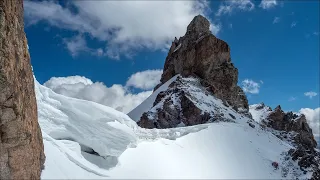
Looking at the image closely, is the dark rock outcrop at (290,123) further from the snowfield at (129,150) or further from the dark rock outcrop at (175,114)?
the snowfield at (129,150)

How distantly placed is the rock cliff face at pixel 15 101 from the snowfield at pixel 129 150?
7.74 ft

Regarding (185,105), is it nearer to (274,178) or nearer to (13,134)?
(274,178)

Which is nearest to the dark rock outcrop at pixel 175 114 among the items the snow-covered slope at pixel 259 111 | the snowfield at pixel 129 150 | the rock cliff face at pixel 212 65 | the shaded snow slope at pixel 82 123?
the rock cliff face at pixel 212 65

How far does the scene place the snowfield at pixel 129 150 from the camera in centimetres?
1323

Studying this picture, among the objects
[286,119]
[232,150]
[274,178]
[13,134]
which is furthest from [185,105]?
[13,134]

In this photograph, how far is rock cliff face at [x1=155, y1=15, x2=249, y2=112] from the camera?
44.8 m

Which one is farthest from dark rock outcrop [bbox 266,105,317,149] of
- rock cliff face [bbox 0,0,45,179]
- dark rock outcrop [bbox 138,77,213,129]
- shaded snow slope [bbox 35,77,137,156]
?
rock cliff face [bbox 0,0,45,179]

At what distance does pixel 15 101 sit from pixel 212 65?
39.4 meters

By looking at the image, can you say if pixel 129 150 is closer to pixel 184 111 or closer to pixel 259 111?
pixel 184 111

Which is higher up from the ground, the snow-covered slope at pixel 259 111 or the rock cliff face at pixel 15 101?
the snow-covered slope at pixel 259 111

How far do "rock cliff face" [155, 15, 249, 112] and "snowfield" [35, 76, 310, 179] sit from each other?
864 inches

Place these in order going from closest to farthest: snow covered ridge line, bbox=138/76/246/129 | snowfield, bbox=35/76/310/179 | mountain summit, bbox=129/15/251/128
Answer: snowfield, bbox=35/76/310/179 → snow covered ridge line, bbox=138/76/246/129 → mountain summit, bbox=129/15/251/128

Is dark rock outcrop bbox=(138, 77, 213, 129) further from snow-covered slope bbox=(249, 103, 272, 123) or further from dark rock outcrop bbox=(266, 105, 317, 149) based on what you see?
snow-covered slope bbox=(249, 103, 272, 123)

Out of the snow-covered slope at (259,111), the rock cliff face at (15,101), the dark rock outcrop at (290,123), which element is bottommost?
Result: the rock cliff face at (15,101)
